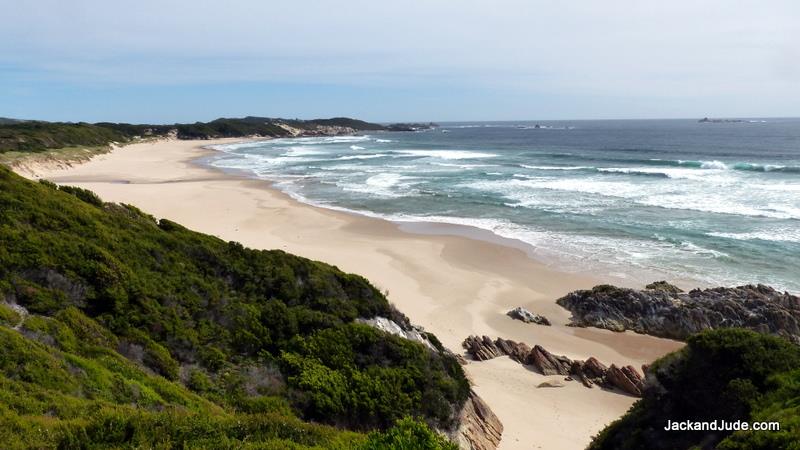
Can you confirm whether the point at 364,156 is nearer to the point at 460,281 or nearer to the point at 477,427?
the point at 460,281

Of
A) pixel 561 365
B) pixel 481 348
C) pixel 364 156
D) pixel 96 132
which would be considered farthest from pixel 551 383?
pixel 96 132

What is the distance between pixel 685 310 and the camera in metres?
16.7

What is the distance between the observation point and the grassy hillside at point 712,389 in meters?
6.86

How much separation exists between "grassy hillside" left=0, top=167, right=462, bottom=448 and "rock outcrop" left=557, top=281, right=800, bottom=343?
27.8 ft

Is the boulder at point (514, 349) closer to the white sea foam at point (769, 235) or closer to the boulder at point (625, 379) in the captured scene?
the boulder at point (625, 379)

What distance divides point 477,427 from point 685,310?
9788mm

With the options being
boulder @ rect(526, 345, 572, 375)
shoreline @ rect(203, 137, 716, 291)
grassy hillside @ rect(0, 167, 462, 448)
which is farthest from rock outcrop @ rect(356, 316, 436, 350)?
shoreline @ rect(203, 137, 716, 291)

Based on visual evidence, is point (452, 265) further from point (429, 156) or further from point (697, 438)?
point (429, 156)

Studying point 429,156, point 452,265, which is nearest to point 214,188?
point 452,265

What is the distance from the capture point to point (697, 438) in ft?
23.1

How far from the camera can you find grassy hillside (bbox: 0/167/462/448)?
6105 millimetres

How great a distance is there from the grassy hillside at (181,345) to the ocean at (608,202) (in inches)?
557

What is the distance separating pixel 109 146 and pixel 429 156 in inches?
1678

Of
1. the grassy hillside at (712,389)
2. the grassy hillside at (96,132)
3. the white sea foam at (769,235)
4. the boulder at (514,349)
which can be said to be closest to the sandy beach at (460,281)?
the boulder at (514,349)
